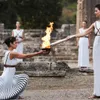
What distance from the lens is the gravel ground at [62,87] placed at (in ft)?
30.2

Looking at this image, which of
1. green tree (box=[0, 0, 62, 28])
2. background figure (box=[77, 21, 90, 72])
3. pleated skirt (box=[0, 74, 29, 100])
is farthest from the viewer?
green tree (box=[0, 0, 62, 28])

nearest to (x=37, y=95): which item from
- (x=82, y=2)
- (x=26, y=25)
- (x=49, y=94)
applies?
(x=49, y=94)

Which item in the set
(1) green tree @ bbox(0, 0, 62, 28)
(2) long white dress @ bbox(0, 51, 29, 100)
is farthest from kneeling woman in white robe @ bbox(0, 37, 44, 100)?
(1) green tree @ bbox(0, 0, 62, 28)

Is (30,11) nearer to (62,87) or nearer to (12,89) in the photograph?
(62,87)

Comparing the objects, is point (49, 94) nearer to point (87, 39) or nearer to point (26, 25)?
point (87, 39)

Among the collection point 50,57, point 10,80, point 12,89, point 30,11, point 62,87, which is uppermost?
point 30,11

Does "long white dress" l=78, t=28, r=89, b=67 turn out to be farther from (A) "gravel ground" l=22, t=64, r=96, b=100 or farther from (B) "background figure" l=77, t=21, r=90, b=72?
(A) "gravel ground" l=22, t=64, r=96, b=100

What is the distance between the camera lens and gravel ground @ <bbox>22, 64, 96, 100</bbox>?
30.2 feet

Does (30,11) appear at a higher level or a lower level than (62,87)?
higher

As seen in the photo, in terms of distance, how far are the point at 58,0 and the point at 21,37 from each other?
25.3 m

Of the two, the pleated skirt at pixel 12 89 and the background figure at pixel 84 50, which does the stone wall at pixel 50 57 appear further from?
the pleated skirt at pixel 12 89

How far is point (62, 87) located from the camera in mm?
A: 11062

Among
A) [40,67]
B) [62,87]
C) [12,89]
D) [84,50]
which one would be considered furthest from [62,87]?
[84,50]

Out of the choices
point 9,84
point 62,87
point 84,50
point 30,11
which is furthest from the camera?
point 30,11
